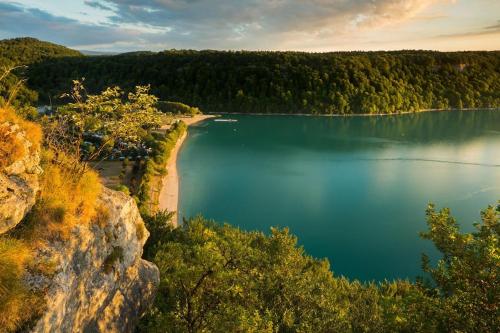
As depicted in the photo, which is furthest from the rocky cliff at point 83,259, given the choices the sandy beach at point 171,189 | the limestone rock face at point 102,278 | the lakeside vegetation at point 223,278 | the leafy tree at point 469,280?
the sandy beach at point 171,189

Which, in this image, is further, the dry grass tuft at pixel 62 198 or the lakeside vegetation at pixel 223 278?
the dry grass tuft at pixel 62 198

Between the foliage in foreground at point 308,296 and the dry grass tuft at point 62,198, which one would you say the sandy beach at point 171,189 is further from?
the dry grass tuft at point 62,198

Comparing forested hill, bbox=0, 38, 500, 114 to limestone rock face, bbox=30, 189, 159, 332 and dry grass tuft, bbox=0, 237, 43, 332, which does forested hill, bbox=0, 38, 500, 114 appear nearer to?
limestone rock face, bbox=30, 189, 159, 332

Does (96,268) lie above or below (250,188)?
above

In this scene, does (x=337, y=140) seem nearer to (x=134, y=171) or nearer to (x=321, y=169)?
(x=321, y=169)

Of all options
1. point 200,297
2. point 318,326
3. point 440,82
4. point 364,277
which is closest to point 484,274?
point 318,326
